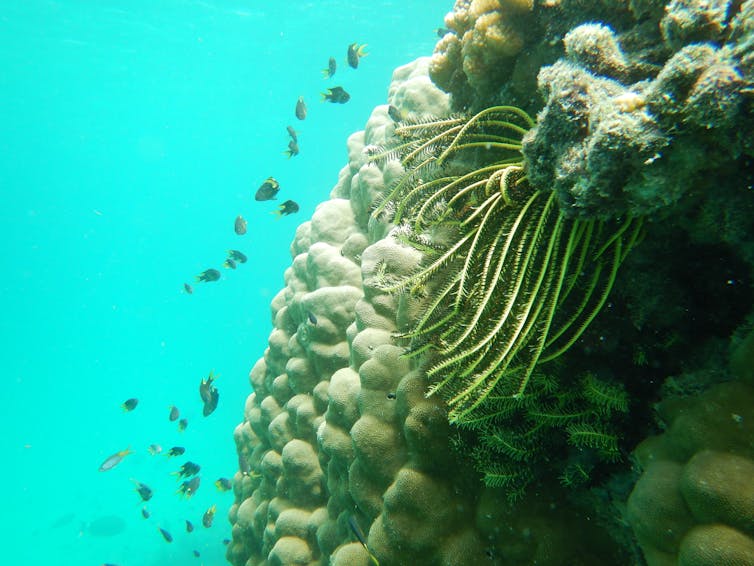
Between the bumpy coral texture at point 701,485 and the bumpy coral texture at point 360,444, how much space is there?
919mm

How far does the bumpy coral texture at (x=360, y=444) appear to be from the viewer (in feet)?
10.5

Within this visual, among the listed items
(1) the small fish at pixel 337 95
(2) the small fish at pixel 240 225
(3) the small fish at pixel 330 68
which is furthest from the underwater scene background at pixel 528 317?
(2) the small fish at pixel 240 225

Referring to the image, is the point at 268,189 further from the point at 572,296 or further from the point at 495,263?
the point at 572,296

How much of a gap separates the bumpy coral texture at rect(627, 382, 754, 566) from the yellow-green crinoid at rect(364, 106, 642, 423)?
0.72 m

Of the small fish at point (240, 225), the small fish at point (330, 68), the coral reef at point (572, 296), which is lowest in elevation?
the coral reef at point (572, 296)

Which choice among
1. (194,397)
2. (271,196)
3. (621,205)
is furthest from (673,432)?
(194,397)

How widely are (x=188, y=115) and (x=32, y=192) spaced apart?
31227 mm

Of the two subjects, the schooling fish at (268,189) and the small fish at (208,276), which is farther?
the small fish at (208,276)

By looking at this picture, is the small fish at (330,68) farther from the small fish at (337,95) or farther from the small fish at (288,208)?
the small fish at (288,208)

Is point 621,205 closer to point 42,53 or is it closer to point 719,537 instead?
point 719,537

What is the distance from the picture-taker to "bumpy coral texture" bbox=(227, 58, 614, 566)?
A: 3191mm

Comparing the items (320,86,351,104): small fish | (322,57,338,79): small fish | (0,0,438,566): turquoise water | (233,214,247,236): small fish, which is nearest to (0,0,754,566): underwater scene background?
(320,86,351,104): small fish

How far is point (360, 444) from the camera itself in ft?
12.6

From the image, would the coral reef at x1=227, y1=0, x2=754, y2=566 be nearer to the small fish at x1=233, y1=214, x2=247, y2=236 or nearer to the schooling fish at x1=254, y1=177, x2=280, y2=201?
the schooling fish at x1=254, y1=177, x2=280, y2=201
